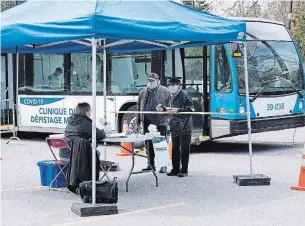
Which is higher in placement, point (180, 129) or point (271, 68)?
point (271, 68)

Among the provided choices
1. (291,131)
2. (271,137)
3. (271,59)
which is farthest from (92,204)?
(291,131)

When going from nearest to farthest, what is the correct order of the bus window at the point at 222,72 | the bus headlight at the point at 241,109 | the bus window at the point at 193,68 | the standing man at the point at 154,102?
the standing man at the point at 154,102
the bus headlight at the point at 241,109
the bus window at the point at 222,72
the bus window at the point at 193,68

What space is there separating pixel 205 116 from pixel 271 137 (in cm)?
498

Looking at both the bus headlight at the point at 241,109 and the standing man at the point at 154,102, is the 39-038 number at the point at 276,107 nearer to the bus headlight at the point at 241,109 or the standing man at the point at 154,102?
the bus headlight at the point at 241,109

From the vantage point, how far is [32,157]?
1549 centimetres

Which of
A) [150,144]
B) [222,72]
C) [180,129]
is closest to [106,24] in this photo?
[180,129]

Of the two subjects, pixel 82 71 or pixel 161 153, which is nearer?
pixel 161 153

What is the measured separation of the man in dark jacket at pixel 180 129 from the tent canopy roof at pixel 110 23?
191 centimetres

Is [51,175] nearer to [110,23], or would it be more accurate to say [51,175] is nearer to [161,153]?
[161,153]

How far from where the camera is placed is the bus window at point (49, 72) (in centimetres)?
1825

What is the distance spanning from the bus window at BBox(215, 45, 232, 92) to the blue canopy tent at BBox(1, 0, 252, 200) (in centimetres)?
412

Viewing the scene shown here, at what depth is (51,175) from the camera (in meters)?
10.8

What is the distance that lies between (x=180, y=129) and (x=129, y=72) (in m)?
4.86

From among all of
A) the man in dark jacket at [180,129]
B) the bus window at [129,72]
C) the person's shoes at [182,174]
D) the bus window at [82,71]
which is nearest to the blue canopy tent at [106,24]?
the man in dark jacket at [180,129]
